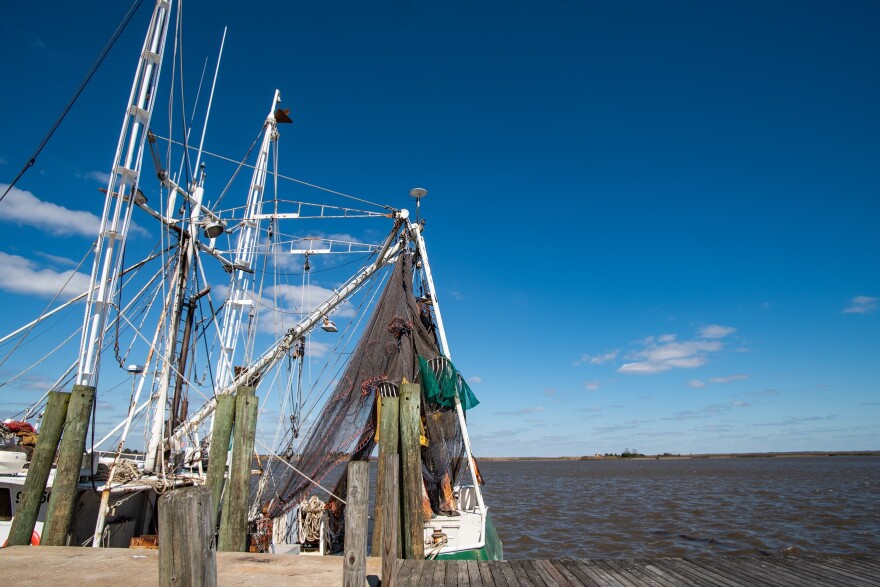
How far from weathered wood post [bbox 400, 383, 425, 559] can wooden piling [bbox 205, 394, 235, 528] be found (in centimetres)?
330

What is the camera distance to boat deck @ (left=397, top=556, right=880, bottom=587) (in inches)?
242

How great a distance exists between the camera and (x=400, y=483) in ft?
27.3

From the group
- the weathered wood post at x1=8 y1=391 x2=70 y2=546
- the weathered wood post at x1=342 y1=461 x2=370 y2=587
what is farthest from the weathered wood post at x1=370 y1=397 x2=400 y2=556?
the weathered wood post at x1=8 y1=391 x2=70 y2=546

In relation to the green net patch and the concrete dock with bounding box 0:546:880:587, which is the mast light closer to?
the green net patch

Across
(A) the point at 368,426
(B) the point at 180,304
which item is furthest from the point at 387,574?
(B) the point at 180,304

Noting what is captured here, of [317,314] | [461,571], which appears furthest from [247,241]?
[461,571]

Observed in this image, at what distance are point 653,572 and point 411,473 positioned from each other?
3.61 metres

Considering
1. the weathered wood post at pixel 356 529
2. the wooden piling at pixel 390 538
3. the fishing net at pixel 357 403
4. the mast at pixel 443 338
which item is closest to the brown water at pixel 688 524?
the mast at pixel 443 338

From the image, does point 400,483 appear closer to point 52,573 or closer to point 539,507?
point 52,573

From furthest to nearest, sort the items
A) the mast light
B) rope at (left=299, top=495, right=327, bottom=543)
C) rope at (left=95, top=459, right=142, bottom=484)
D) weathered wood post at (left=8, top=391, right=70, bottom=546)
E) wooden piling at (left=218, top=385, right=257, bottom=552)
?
the mast light → rope at (left=299, top=495, right=327, bottom=543) → rope at (left=95, top=459, right=142, bottom=484) → wooden piling at (left=218, top=385, right=257, bottom=552) → weathered wood post at (left=8, top=391, right=70, bottom=546)

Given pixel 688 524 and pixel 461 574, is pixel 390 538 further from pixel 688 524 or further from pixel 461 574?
pixel 688 524

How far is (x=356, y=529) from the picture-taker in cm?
501

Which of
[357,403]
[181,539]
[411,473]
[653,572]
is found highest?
[357,403]

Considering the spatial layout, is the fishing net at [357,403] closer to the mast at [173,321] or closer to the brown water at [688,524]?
the mast at [173,321]
